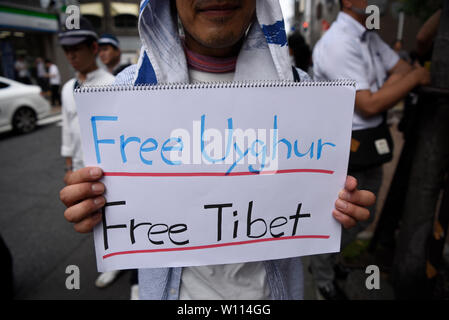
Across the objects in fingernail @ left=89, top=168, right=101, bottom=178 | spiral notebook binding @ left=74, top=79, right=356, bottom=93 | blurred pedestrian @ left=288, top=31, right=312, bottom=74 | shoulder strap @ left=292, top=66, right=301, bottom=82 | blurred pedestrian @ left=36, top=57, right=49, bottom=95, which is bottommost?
blurred pedestrian @ left=36, top=57, right=49, bottom=95

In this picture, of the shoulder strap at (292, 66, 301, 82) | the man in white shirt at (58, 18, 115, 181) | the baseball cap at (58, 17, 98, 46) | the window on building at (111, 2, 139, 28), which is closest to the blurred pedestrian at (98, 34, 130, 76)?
the window on building at (111, 2, 139, 28)

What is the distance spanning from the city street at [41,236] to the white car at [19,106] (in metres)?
1.99

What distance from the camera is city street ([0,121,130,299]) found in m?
2.60

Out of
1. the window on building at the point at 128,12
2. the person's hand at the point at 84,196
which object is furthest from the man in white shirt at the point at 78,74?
the person's hand at the point at 84,196

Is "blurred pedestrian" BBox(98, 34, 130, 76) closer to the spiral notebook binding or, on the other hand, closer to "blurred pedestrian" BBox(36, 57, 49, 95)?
the spiral notebook binding

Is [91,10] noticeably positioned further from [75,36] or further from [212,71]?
[212,71]

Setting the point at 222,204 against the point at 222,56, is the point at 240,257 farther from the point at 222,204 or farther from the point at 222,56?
the point at 222,56

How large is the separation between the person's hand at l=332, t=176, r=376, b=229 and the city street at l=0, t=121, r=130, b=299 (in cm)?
141

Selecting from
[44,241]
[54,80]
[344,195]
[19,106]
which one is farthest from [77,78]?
[54,80]

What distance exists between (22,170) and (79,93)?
18.4ft

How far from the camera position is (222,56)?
41.4 inches

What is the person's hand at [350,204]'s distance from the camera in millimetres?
944

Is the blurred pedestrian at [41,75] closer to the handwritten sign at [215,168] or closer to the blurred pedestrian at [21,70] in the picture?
the blurred pedestrian at [21,70]
